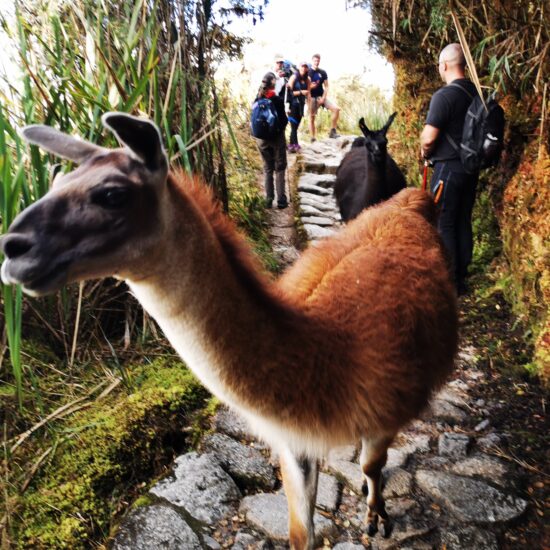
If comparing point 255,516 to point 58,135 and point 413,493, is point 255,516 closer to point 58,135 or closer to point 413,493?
point 413,493

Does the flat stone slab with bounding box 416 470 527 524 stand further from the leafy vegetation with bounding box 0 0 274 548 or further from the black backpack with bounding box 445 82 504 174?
the black backpack with bounding box 445 82 504 174

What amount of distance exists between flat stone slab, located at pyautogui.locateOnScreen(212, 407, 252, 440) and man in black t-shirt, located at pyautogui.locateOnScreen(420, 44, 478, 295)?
2.04 meters

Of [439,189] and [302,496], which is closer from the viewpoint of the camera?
[302,496]

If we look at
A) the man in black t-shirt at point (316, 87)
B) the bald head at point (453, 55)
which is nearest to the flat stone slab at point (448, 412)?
the bald head at point (453, 55)

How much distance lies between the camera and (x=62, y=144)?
1.36 metres

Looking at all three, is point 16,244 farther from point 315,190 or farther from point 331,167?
point 331,167

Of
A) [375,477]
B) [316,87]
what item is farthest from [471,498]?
[316,87]

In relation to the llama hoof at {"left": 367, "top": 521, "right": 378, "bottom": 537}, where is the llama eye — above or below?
above

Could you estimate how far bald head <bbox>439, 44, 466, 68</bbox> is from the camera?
3.64m

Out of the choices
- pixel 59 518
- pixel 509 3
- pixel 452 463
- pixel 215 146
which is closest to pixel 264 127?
pixel 215 146

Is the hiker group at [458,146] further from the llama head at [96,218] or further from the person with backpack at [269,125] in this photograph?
the llama head at [96,218]

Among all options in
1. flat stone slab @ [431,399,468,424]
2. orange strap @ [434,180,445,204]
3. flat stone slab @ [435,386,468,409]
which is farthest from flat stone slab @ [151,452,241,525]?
orange strap @ [434,180,445,204]

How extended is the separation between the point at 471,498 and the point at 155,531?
1.38 metres

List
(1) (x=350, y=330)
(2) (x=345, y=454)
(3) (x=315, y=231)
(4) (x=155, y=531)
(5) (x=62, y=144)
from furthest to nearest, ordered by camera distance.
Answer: (3) (x=315, y=231) → (2) (x=345, y=454) → (4) (x=155, y=531) → (1) (x=350, y=330) → (5) (x=62, y=144)
